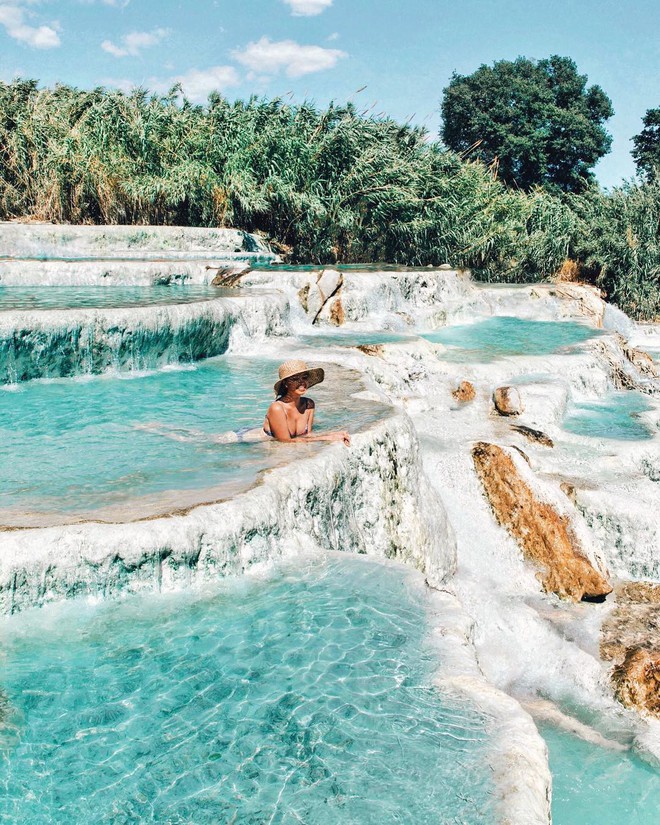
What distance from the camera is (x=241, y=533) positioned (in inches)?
173

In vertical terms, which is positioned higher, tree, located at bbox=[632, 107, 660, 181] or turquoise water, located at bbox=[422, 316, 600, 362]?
tree, located at bbox=[632, 107, 660, 181]

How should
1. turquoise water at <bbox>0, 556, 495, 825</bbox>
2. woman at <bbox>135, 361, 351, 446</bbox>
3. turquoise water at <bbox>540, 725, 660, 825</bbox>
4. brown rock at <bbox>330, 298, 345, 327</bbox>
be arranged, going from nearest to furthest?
turquoise water at <bbox>0, 556, 495, 825</bbox>
turquoise water at <bbox>540, 725, 660, 825</bbox>
woman at <bbox>135, 361, 351, 446</bbox>
brown rock at <bbox>330, 298, 345, 327</bbox>

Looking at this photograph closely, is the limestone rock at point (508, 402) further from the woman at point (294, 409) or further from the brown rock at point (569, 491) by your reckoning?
the woman at point (294, 409)

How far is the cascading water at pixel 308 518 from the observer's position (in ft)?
10.3

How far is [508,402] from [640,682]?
4464 mm

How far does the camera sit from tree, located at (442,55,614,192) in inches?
1362

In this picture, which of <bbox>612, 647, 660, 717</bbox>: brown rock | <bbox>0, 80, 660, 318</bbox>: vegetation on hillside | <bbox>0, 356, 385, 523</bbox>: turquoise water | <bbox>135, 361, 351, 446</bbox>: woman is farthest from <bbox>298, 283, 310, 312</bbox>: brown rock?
<bbox>612, 647, 660, 717</bbox>: brown rock

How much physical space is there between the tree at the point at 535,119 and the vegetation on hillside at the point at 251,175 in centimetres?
1737

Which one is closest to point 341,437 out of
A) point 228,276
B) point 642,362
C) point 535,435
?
point 535,435

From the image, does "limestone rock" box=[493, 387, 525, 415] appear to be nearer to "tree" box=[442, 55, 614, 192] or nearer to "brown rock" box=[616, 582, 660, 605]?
"brown rock" box=[616, 582, 660, 605]

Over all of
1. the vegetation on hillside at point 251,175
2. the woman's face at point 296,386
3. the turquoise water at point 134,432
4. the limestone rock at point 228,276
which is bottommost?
the turquoise water at point 134,432

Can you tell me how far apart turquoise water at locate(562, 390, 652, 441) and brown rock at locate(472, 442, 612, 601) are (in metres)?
2.12

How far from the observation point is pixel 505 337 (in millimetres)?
13367

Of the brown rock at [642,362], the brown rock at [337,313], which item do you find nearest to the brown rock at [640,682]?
the brown rock at [337,313]
